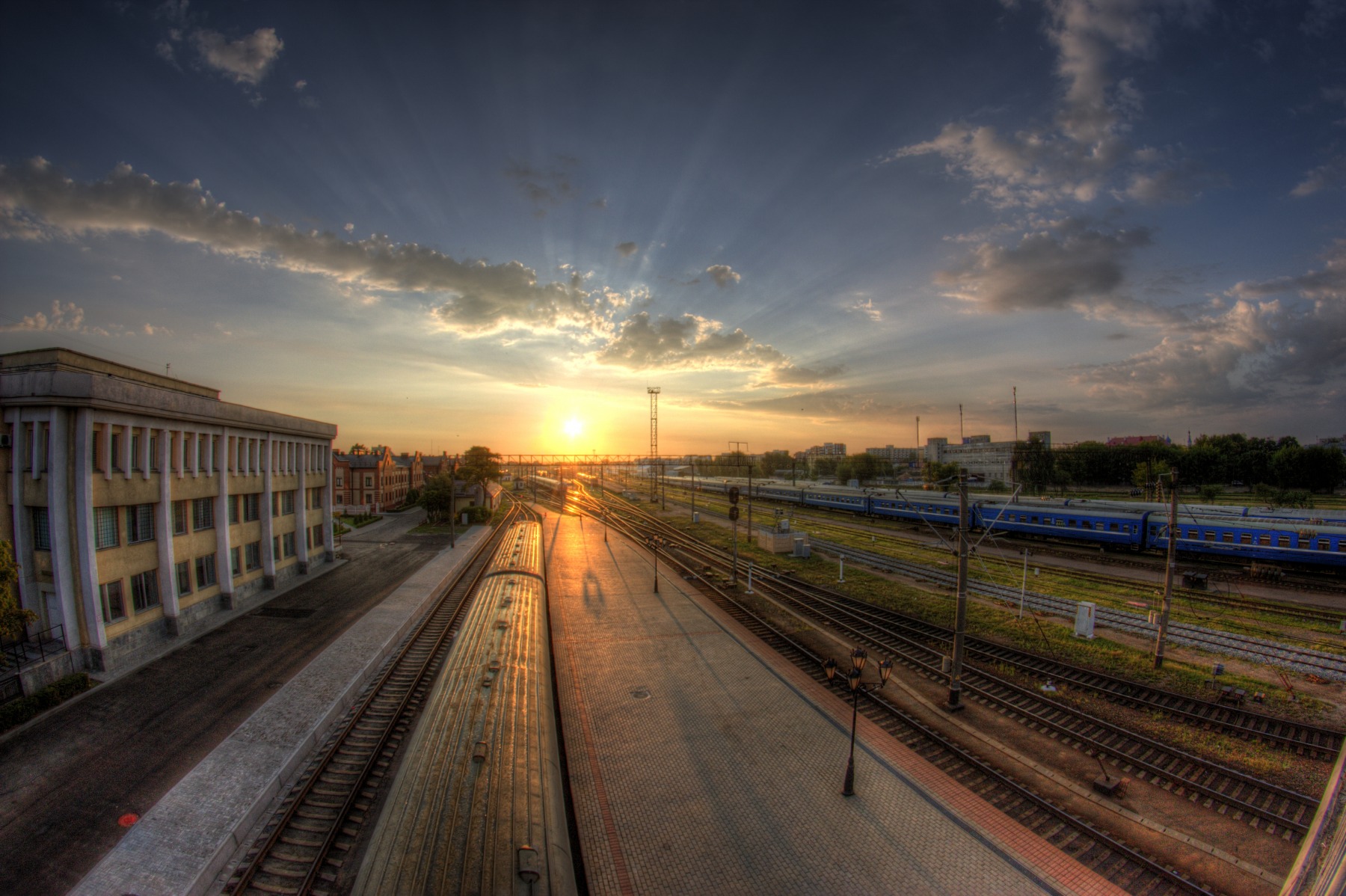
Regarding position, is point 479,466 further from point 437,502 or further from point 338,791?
point 338,791

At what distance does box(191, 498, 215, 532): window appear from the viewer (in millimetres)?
24062

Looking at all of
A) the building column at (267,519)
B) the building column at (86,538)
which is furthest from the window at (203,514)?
the building column at (86,538)

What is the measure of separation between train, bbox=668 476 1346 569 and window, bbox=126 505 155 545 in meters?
32.1

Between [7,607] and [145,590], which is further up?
[7,607]

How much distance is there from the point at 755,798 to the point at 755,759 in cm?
149

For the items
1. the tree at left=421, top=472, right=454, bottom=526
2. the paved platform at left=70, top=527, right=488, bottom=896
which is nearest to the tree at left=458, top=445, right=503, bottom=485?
the tree at left=421, top=472, right=454, bottom=526

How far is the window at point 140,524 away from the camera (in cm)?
2048

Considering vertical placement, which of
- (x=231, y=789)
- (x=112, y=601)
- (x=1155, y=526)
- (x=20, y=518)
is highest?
(x=20, y=518)

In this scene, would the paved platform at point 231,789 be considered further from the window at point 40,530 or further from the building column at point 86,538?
the window at point 40,530

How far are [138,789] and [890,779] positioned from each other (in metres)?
17.8

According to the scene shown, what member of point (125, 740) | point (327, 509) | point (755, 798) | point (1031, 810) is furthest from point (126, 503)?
point (1031, 810)

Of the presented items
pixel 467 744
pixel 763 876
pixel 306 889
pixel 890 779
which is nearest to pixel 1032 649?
pixel 890 779

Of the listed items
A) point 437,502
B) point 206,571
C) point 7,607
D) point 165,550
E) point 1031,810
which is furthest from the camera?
point 437,502

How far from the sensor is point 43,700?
15789 millimetres
